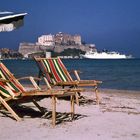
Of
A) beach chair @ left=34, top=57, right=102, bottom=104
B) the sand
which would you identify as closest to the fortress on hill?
beach chair @ left=34, top=57, right=102, bottom=104

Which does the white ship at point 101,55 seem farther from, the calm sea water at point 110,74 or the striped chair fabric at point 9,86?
the striped chair fabric at point 9,86

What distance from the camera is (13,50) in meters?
113

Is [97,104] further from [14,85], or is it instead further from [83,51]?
[83,51]

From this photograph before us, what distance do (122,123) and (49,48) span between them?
96.3 meters

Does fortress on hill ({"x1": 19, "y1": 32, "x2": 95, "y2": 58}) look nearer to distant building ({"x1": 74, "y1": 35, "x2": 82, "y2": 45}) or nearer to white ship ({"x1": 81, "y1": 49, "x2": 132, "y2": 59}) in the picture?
distant building ({"x1": 74, "y1": 35, "x2": 82, "y2": 45})

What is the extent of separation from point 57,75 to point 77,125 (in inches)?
115

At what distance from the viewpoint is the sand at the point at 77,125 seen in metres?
5.28

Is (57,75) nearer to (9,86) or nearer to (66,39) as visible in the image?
(9,86)

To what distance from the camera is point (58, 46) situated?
108938 millimetres

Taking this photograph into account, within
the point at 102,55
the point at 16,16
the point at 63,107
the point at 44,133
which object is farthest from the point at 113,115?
the point at 102,55

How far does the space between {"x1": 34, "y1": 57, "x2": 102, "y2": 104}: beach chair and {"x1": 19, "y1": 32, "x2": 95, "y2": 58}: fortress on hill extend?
291 ft

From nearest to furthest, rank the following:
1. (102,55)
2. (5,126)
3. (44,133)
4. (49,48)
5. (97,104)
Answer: (44,133) < (5,126) < (97,104) < (49,48) < (102,55)

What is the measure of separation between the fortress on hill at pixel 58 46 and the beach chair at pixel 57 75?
8871 centimetres

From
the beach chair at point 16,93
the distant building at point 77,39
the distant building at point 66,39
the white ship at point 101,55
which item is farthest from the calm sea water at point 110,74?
the distant building at point 77,39
